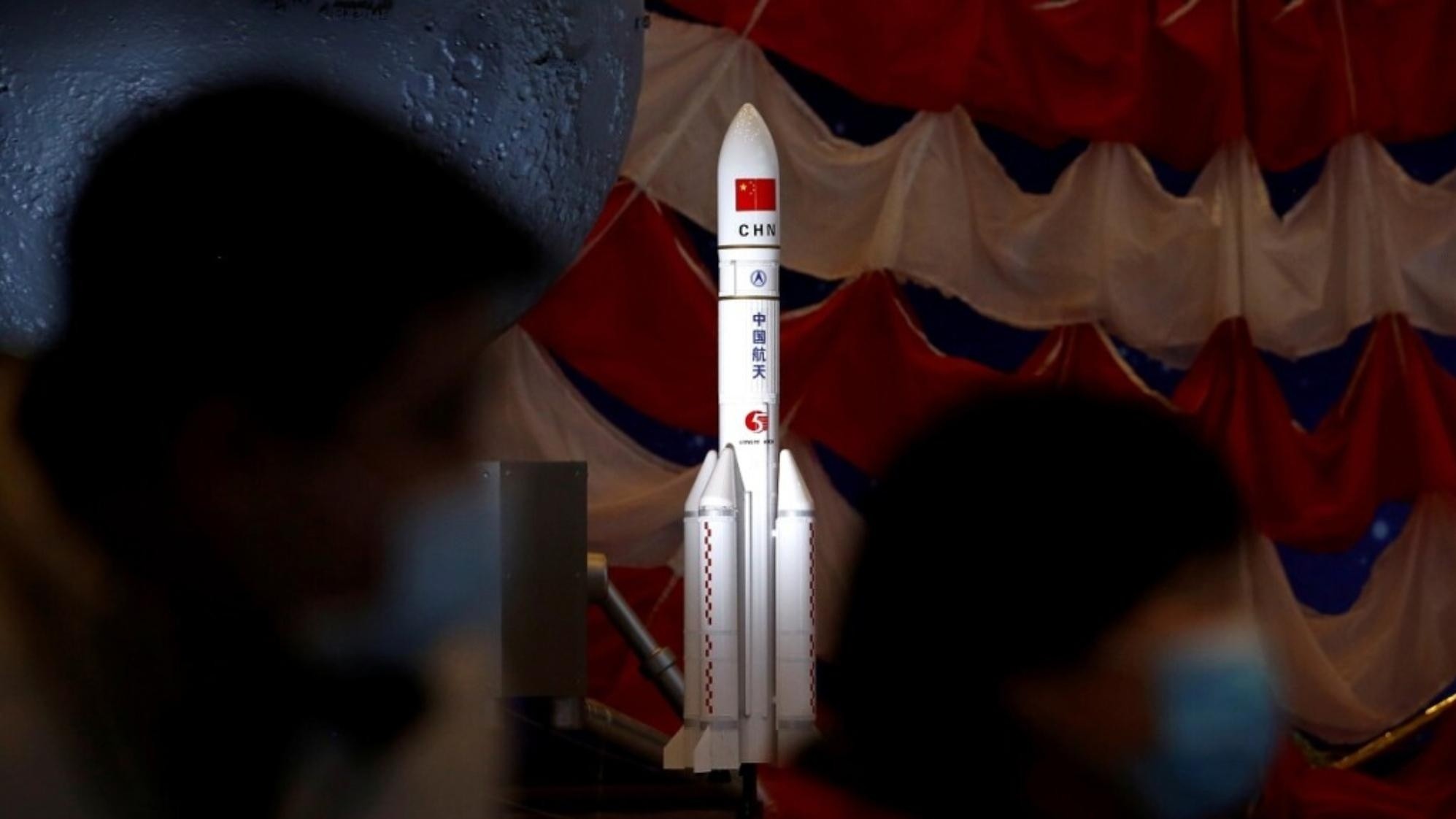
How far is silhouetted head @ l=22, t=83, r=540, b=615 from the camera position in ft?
3.78

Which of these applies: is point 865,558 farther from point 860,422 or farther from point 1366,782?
point 1366,782

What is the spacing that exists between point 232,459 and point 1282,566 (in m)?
5.29

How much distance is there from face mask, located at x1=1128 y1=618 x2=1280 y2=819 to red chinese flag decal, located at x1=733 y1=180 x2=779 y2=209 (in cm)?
427

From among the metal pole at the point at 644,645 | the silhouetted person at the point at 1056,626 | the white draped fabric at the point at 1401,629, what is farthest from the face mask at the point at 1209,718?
the white draped fabric at the point at 1401,629

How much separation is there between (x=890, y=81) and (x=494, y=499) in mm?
4103

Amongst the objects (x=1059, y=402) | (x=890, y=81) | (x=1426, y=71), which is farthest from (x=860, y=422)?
(x=1059, y=402)

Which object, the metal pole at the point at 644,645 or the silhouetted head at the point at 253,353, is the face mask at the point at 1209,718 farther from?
the metal pole at the point at 644,645

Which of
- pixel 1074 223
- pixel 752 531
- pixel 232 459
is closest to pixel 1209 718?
pixel 232 459

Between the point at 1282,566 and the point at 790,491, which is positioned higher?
the point at 790,491

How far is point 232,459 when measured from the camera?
1.14 meters

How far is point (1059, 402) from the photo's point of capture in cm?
77

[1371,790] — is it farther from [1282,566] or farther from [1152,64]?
[1152,64]

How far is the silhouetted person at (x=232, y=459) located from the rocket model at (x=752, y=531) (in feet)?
11.8

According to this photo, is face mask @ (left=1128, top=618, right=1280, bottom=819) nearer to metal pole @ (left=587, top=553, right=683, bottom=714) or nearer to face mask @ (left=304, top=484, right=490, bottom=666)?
face mask @ (left=304, top=484, right=490, bottom=666)
